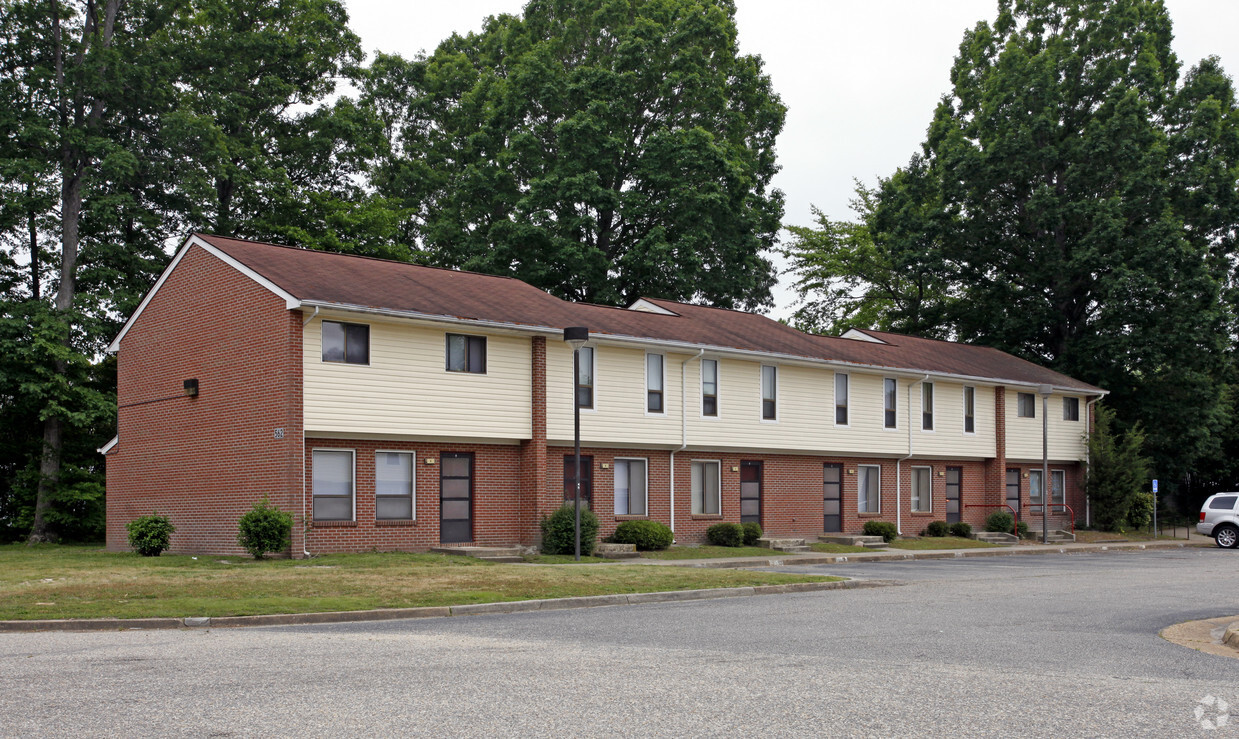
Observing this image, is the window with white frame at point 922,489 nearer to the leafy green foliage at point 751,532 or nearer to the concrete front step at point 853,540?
the concrete front step at point 853,540

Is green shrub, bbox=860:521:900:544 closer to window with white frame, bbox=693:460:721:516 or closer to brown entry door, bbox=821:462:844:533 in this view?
brown entry door, bbox=821:462:844:533

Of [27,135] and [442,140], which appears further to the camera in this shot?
[442,140]

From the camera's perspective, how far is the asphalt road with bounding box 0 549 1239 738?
799 centimetres

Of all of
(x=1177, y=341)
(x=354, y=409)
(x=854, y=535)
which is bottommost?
(x=854, y=535)

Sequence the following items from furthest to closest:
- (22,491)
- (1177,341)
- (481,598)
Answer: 1. (1177,341)
2. (22,491)
3. (481,598)

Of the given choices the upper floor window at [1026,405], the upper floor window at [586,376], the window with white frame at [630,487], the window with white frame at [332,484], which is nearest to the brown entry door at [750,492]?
the window with white frame at [630,487]

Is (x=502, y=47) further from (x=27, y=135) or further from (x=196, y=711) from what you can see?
(x=196, y=711)

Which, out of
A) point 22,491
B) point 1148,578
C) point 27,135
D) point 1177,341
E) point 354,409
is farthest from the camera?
point 1177,341

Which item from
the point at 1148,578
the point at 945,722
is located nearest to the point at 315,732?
the point at 945,722

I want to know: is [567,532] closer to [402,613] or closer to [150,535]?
[150,535]

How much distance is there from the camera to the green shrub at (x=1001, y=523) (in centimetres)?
4050

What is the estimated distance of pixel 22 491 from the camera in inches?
1481

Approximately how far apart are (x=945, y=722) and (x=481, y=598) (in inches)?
396

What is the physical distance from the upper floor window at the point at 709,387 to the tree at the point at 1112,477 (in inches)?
751
